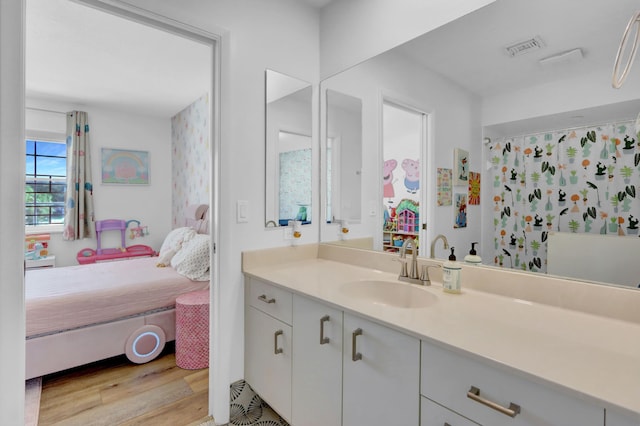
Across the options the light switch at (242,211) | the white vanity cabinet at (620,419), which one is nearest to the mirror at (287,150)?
the light switch at (242,211)

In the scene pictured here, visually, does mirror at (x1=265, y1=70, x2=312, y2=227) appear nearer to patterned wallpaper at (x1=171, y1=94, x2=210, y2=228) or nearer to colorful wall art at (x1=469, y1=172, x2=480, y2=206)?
colorful wall art at (x1=469, y1=172, x2=480, y2=206)

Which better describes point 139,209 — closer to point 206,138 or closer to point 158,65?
point 206,138

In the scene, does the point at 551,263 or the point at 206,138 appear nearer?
the point at 551,263

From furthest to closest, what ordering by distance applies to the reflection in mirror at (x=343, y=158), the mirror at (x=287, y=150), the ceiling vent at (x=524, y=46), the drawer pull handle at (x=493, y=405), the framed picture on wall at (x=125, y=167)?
1. the framed picture on wall at (x=125, y=167)
2. the reflection in mirror at (x=343, y=158)
3. the mirror at (x=287, y=150)
4. the ceiling vent at (x=524, y=46)
5. the drawer pull handle at (x=493, y=405)

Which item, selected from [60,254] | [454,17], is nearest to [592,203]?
[454,17]

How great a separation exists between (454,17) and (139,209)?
4.48 m

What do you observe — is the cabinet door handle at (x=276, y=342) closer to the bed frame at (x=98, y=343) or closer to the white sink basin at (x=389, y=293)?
the white sink basin at (x=389, y=293)

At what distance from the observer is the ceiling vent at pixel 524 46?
1.20 m

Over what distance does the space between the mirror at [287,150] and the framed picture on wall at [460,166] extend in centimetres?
91

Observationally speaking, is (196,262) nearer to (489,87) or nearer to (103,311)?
(103,311)

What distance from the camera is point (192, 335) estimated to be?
2.25 meters

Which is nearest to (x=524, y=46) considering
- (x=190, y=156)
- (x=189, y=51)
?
(x=189, y=51)

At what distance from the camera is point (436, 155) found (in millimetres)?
1538

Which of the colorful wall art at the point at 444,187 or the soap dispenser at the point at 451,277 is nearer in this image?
the soap dispenser at the point at 451,277
